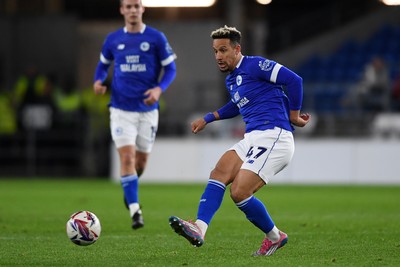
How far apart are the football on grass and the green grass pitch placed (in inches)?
4.5

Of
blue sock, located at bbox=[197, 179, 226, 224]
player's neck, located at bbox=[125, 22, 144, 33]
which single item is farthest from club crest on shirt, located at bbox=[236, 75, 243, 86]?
player's neck, located at bbox=[125, 22, 144, 33]

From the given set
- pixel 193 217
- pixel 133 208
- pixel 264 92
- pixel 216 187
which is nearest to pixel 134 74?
pixel 133 208

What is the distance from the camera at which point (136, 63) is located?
10.6 meters

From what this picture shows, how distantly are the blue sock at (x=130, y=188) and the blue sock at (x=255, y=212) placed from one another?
268 cm

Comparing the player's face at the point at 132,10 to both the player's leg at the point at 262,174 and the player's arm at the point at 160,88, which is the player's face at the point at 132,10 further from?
the player's leg at the point at 262,174

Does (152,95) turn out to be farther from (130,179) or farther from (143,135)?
(130,179)

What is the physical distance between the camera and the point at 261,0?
28016 millimetres

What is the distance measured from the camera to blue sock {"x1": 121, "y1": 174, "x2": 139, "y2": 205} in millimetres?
10156

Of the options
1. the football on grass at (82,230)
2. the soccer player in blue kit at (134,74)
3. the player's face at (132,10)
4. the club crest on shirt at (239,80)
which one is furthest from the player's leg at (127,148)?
the club crest on shirt at (239,80)

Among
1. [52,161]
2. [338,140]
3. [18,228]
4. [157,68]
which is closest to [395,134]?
[338,140]

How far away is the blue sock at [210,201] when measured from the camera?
760 centimetres

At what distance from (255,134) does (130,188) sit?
278 centimetres

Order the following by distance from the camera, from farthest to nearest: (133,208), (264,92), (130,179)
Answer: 1. (130,179)
2. (133,208)
3. (264,92)

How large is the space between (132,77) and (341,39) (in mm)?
17686
